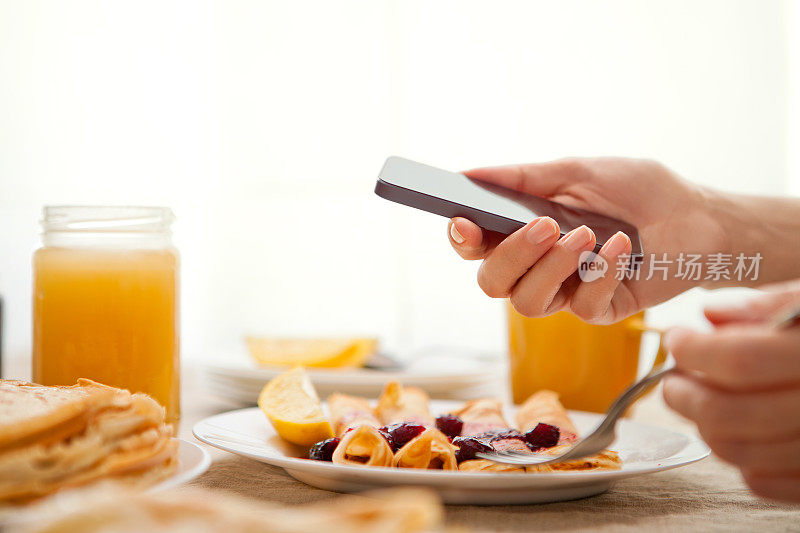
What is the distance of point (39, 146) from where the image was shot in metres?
4.21

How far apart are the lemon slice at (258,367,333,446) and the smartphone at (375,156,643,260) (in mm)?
272

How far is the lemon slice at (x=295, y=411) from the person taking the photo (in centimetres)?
84

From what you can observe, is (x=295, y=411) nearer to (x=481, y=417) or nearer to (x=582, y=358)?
(x=481, y=417)

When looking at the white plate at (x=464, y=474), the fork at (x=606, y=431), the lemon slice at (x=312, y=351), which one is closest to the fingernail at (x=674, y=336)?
the fork at (x=606, y=431)

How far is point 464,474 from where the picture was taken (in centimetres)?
64

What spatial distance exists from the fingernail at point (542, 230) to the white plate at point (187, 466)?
0.49 m

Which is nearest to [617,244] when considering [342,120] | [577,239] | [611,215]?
[577,239]

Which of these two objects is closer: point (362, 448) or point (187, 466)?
point (187, 466)

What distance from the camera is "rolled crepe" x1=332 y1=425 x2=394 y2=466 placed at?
732 millimetres

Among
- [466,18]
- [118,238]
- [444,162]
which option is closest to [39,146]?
[444,162]

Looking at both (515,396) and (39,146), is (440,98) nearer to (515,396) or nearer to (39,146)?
(39,146)

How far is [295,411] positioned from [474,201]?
13.7 inches

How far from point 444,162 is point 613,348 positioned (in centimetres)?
347

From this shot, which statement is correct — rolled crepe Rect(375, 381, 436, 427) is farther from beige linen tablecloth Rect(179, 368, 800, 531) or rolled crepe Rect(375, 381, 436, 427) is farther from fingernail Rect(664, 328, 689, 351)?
fingernail Rect(664, 328, 689, 351)
